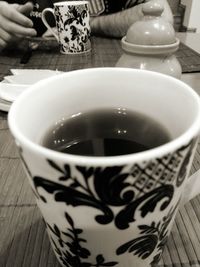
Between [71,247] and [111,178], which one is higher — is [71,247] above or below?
below

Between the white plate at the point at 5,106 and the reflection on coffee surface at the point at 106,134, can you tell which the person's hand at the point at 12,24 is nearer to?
the white plate at the point at 5,106

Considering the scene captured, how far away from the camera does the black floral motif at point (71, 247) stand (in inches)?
10.9

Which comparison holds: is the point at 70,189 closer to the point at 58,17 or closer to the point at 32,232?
the point at 32,232

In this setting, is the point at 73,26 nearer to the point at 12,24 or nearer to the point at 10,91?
the point at 12,24

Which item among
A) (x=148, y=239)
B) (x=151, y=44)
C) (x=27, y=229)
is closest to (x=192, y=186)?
(x=148, y=239)

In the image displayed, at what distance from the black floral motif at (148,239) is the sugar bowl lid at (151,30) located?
0.44 m

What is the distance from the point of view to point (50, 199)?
26 centimetres

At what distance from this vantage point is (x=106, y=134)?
1.39 ft

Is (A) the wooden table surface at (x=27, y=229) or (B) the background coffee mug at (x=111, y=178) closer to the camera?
(B) the background coffee mug at (x=111, y=178)

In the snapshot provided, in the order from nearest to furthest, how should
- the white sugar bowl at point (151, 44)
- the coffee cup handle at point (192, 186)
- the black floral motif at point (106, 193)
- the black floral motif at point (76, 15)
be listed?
the black floral motif at point (106, 193) → the coffee cup handle at point (192, 186) → the white sugar bowl at point (151, 44) → the black floral motif at point (76, 15)

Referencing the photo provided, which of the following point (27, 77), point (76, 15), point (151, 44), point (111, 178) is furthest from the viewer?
point (76, 15)

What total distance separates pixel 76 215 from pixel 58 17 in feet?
2.94

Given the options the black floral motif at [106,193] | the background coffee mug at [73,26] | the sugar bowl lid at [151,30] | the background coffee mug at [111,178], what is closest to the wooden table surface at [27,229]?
the background coffee mug at [111,178]

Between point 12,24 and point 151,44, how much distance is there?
635 mm
